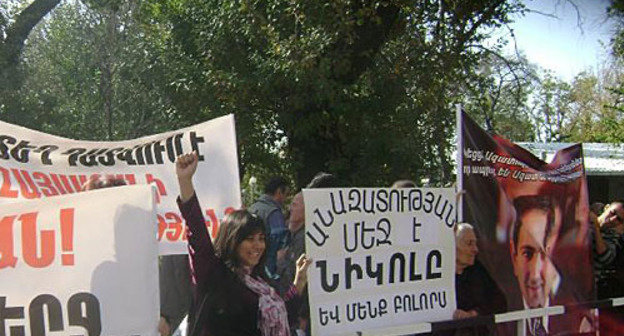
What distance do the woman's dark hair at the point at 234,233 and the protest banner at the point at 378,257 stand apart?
1.38 ft

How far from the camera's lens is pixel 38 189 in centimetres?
468

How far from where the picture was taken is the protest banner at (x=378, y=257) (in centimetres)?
465

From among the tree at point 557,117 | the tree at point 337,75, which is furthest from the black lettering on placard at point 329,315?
the tree at point 557,117

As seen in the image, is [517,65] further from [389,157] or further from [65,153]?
[65,153]

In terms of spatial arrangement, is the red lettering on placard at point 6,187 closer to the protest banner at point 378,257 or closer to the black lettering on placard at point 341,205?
the protest banner at point 378,257

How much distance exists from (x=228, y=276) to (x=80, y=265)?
0.79 metres

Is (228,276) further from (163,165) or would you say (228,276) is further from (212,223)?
(163,165)

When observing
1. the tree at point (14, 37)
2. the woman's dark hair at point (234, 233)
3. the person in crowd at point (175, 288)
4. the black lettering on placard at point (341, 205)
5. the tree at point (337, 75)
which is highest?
the tree at point (14, 37)

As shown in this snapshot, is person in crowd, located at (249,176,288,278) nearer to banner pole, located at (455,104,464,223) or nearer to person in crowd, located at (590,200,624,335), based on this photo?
banner pole, located at (455,104,464,223)

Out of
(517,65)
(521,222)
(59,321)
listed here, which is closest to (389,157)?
(521,222)

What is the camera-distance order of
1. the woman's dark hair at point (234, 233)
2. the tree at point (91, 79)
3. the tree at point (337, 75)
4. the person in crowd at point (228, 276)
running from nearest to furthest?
1. the person in crowd at point (228, 276)
2. the woman's dark hair at point (234, 233)
3. the tree at point (337, 75)
4. the tree at point (91, 79)

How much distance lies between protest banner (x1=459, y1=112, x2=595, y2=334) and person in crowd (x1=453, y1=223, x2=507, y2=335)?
11cm

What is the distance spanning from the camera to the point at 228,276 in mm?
4145

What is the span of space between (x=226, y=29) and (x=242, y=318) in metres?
5.77
